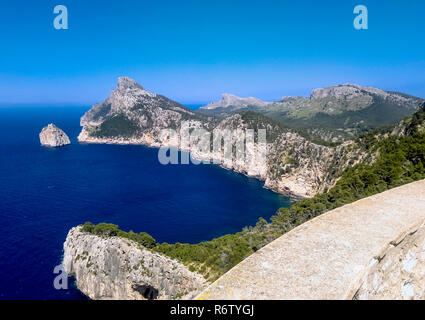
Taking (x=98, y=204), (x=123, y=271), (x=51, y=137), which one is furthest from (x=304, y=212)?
(x=51, y=137)

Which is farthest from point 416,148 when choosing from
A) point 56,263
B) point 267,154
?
point 267,154

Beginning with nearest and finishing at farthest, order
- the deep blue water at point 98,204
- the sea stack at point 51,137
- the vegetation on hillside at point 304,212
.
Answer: the vegetation on hillside at point 304,212 < the deep blue water at point 98,204 < the sea stack at point 51,137

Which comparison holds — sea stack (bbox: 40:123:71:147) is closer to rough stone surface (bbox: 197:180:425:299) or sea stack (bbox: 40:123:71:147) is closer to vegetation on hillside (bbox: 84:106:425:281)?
vegetation on hillside (bbox: 84:106:425:281)

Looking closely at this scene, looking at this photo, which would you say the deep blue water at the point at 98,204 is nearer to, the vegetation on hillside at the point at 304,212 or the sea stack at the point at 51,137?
the vegetation on hillside at the point at 304,212

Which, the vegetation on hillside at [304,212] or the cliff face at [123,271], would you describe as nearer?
the vegetation on hillside at [304,212]

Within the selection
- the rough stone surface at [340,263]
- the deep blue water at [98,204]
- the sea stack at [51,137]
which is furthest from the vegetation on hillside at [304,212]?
the sea stack at [51,137]

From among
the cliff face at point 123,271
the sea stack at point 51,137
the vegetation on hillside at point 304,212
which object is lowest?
the cliff face at point 123,271
